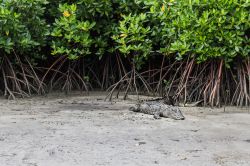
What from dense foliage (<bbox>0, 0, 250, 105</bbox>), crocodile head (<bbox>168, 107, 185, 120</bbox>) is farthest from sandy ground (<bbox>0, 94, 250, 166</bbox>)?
dense foliage (<bbox>0, 0, 250, 105</bbox>)

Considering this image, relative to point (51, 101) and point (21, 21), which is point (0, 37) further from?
point (51, 101)

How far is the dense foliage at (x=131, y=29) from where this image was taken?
661cm

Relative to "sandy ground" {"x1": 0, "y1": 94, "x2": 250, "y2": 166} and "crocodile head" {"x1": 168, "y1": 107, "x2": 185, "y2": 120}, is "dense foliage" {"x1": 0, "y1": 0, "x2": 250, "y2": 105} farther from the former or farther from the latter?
"crocodile head" {"x1": 168, "y1": 107, "x2": 185, "y2": 120}

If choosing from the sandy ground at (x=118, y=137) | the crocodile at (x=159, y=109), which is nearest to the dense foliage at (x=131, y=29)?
the sandy ground at (x=118, y=137)

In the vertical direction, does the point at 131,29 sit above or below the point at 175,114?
above

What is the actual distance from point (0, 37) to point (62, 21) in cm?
88

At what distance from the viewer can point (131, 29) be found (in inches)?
287

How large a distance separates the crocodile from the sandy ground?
11cm

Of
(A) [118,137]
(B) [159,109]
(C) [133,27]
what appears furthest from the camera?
(C) [133,27]

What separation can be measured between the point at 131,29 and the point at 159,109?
178 centimetres

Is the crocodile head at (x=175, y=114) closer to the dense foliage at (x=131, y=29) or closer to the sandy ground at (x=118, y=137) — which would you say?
the sandy ground at (x=118, y=137)

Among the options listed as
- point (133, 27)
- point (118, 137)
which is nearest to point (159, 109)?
point (118, 137)

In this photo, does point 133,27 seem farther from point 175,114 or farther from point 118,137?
point 118,137

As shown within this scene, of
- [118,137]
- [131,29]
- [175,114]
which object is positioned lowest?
[118,137]
